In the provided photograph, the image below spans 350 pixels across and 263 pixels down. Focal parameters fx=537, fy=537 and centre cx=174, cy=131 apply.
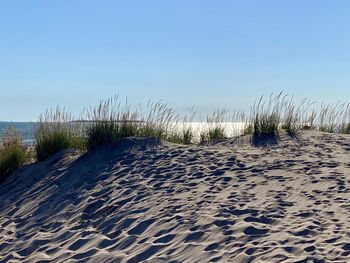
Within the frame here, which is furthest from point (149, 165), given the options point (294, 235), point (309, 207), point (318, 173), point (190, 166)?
point (294, 235)

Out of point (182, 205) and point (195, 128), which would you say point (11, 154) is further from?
point (182, 205)

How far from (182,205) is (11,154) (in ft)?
18.8

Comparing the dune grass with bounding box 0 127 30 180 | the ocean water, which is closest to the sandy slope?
the dune grass with bounding box 0 127 30 180

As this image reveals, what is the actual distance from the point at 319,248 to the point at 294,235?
0.44 metres

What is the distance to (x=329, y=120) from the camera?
14453 mm

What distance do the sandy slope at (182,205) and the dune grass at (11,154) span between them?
439mm

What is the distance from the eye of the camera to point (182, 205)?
7.31 m

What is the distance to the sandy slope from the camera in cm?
570

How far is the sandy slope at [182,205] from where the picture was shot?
570 cm

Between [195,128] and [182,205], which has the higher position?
[195,128]

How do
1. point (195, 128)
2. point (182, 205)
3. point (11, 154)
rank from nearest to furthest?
1. point (182, 205)
2. point (11, 154)
3. point (195, 128)

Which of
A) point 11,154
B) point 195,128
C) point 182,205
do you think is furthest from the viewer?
point 195,128

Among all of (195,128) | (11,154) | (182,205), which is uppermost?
(195,128)

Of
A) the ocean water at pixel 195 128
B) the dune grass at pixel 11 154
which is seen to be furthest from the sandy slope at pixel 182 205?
the ocean water at pixel 195 128
